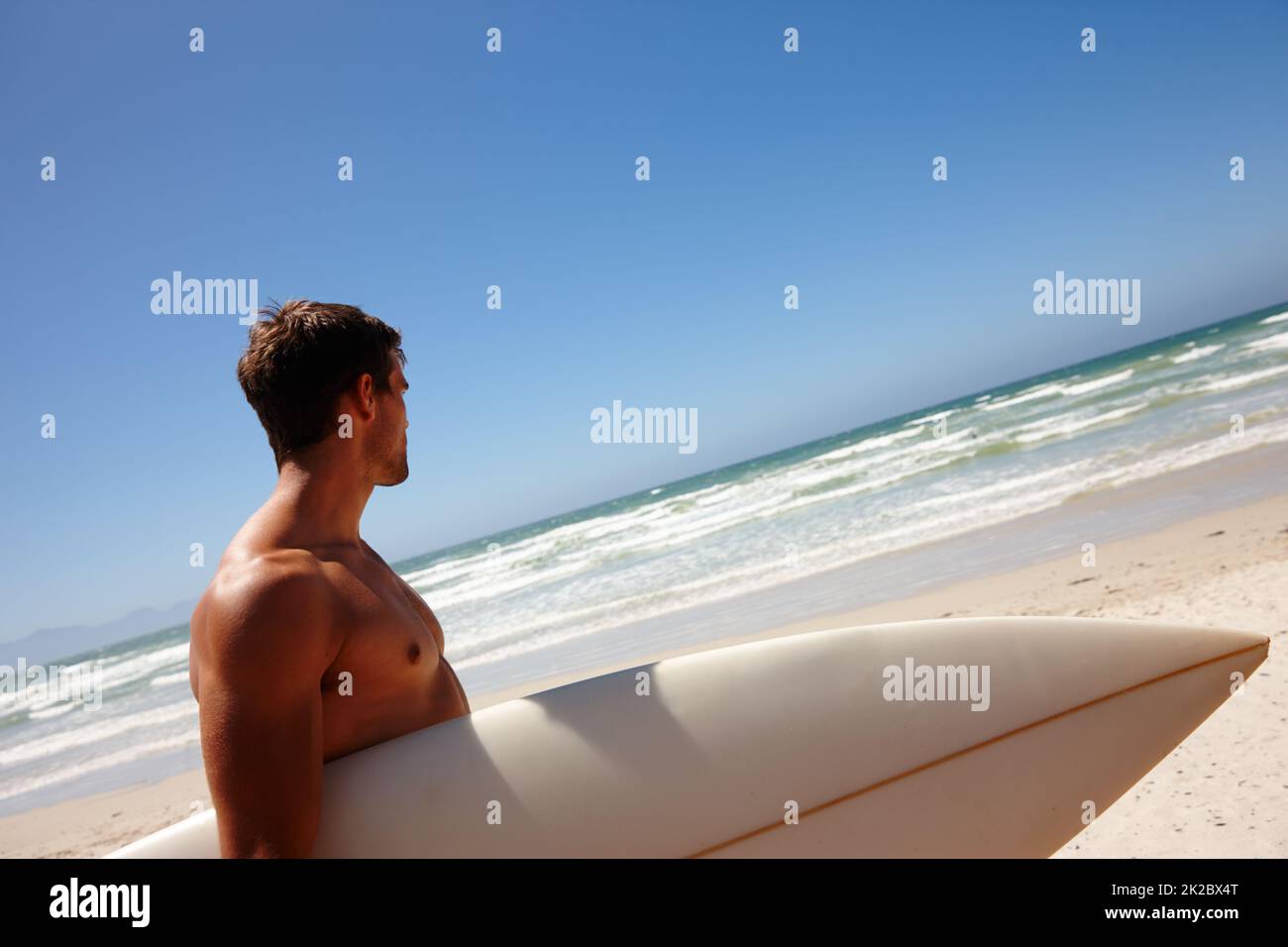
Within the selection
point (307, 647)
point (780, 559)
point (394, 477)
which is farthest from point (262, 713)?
point (780, 559)

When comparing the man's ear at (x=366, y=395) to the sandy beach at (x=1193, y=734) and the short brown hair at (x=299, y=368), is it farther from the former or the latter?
the sandy beach at (x=1193, y=734)

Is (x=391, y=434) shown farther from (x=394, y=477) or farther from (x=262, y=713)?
(x=262, y=713)

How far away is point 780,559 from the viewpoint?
1041 centimetres

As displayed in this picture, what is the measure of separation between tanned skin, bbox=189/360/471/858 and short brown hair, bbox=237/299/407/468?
38mm

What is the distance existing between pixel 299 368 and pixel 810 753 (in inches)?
55.9

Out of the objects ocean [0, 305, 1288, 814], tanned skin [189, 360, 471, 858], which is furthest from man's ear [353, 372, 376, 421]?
ocean [0, 305, 1288, 814]

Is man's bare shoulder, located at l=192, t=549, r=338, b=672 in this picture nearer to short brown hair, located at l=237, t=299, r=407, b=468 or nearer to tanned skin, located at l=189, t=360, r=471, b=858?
tanned skin, located at l=189, t=360, r=471, b=858

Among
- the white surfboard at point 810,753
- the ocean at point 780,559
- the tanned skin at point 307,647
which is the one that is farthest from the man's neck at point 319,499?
the ocean at point 780,559

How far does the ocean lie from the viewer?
7689 millimetres

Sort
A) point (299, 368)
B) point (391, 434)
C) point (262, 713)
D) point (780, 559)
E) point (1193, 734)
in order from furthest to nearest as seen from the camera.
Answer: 1. point (780, 559)
2. point (1193, 734)
3. point (391, 434)
4. point (299, 368)
5. point (262, 713)

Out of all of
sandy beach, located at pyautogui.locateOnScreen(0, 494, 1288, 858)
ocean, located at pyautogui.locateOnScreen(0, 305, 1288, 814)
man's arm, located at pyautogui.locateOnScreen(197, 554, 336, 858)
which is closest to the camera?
man's arm, located at pyautogui.locateOnScreen(197, 554, 336, 858)
